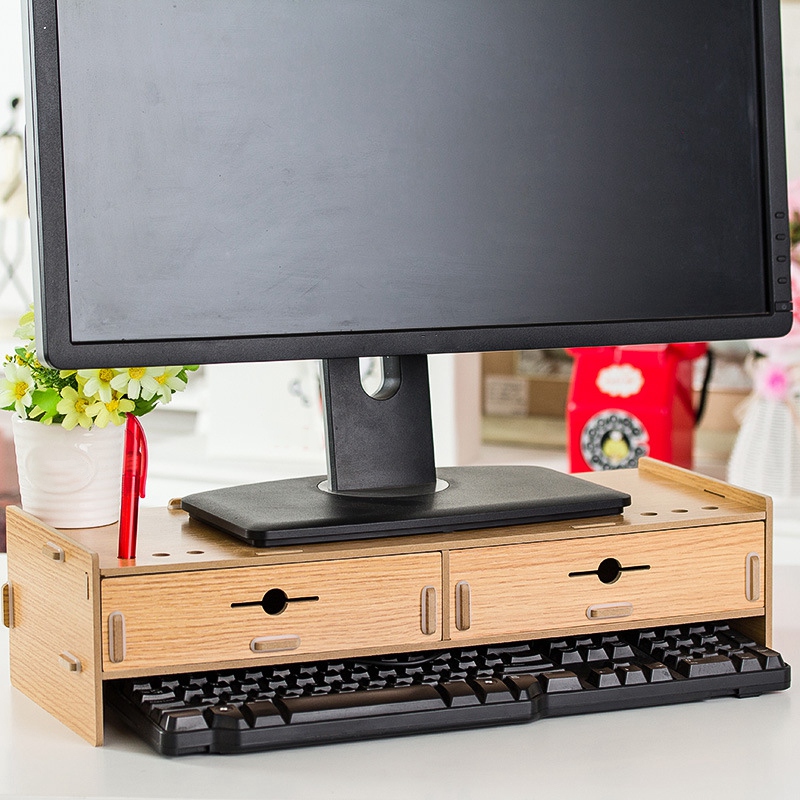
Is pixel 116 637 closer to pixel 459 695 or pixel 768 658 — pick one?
pixel 459 695

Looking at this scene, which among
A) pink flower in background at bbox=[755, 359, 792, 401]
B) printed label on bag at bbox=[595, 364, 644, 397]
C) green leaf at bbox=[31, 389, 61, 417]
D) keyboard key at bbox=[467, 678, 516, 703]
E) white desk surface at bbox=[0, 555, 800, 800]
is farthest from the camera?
printed label on bag at bbox=[595, 364, 644, 397]

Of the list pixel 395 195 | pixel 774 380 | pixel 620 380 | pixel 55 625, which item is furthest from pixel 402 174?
pixel 620 380

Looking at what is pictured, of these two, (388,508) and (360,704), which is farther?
(388,508)

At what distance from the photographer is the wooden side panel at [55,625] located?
915mm

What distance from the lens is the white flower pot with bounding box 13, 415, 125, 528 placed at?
3.42 ft

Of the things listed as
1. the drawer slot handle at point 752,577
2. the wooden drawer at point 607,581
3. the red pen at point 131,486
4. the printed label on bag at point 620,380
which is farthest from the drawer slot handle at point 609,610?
the printed label on bag at point 620,380

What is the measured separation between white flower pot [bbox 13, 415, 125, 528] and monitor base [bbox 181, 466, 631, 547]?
0.21ft

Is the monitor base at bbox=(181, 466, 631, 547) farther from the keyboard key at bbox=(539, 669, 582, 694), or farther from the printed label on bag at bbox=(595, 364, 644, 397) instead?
the printed label on bag at bbox=(595, 364, 644, 397)

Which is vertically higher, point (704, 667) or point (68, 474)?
point (68, 474)

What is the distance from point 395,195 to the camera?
1.05 m

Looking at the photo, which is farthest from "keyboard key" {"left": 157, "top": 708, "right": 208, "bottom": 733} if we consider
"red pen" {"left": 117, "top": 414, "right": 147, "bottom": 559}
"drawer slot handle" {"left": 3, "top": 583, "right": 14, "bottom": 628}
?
"drawer slot handle" {"left": 3, "top": 583, "right": 14, "bottom": 628}

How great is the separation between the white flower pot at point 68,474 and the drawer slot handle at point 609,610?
0.37m

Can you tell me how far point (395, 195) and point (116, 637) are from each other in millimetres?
386

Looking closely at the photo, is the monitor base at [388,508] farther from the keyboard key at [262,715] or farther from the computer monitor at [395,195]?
the keyboard key at [262,715]
